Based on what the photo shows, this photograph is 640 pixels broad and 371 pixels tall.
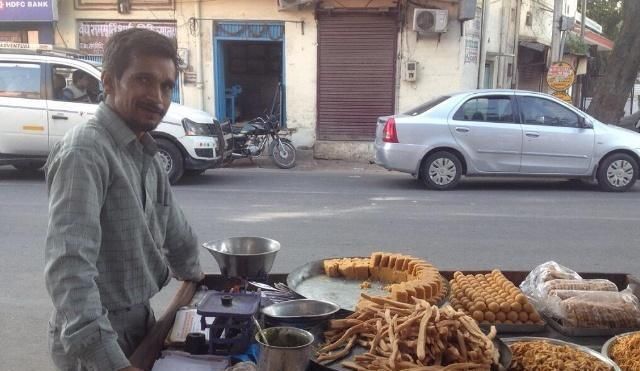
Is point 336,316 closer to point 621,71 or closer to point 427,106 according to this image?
point 427,106

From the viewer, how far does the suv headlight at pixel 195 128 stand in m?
9.77

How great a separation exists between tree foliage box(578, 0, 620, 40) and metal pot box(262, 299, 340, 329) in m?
32.4

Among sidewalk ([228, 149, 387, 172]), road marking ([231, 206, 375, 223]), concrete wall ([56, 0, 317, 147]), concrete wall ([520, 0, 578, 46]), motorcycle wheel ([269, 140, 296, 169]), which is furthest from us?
concrete wall ([520, 0, 578, 46])

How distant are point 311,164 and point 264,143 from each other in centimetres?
114

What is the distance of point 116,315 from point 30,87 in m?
8.88

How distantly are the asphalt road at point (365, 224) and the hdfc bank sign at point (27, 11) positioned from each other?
4539mm

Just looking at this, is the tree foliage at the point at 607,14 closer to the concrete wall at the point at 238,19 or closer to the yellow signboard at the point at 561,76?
the yellow signboard at the point at 561,76

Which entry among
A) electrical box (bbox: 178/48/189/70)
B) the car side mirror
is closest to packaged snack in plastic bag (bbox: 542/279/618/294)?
the car side mirror

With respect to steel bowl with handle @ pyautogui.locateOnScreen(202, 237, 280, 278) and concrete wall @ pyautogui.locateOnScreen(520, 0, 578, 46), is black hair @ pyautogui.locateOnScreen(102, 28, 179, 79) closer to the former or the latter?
steel bowl with handle @ pyautogui.locateOnScreen(202, 237, 280, 278)

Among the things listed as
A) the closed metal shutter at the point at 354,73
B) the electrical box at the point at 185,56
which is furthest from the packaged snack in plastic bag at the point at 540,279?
the electrical box at the point at 185,56

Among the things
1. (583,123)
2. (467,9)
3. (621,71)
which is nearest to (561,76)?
(621,71)

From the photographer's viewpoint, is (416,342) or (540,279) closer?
(416,342)

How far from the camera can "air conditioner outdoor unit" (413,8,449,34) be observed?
12.8 meters

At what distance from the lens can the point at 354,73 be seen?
44.6 ft
